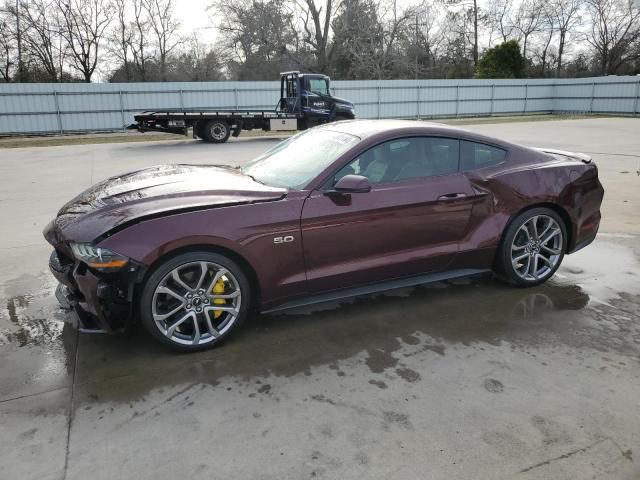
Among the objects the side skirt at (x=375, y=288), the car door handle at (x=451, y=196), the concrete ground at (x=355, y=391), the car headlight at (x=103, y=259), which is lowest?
the concrete ground at (x=355, y=391)

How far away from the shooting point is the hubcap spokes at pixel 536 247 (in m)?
4.41

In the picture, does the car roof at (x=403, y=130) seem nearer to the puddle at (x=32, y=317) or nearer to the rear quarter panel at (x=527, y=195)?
the rear quarter panel at (x=527, y=195)

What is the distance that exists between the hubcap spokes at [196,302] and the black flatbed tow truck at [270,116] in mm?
15538

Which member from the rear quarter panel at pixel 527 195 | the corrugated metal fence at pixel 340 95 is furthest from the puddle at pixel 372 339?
the corrugated metal fence at pixel 340 95

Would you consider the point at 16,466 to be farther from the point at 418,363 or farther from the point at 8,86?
the point at 8,86

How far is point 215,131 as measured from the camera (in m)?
18.3

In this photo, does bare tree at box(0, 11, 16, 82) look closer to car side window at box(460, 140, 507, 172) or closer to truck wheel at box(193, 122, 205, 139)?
truck wheel at box(193, 122, 205, 139)

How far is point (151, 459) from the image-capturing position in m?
2.46

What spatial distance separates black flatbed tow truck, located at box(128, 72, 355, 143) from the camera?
17891 millimetres

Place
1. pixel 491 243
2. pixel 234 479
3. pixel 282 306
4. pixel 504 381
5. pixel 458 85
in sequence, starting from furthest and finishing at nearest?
pixel 458 85, pixel 491 243, pixel 282 306, pixel 504 381, pixel 234 479

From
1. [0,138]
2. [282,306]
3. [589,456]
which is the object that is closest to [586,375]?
[589,456]

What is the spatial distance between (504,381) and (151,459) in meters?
2.03

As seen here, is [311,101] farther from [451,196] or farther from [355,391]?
[355,391]

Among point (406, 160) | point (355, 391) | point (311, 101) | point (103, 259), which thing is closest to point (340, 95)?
point (311, 101)
